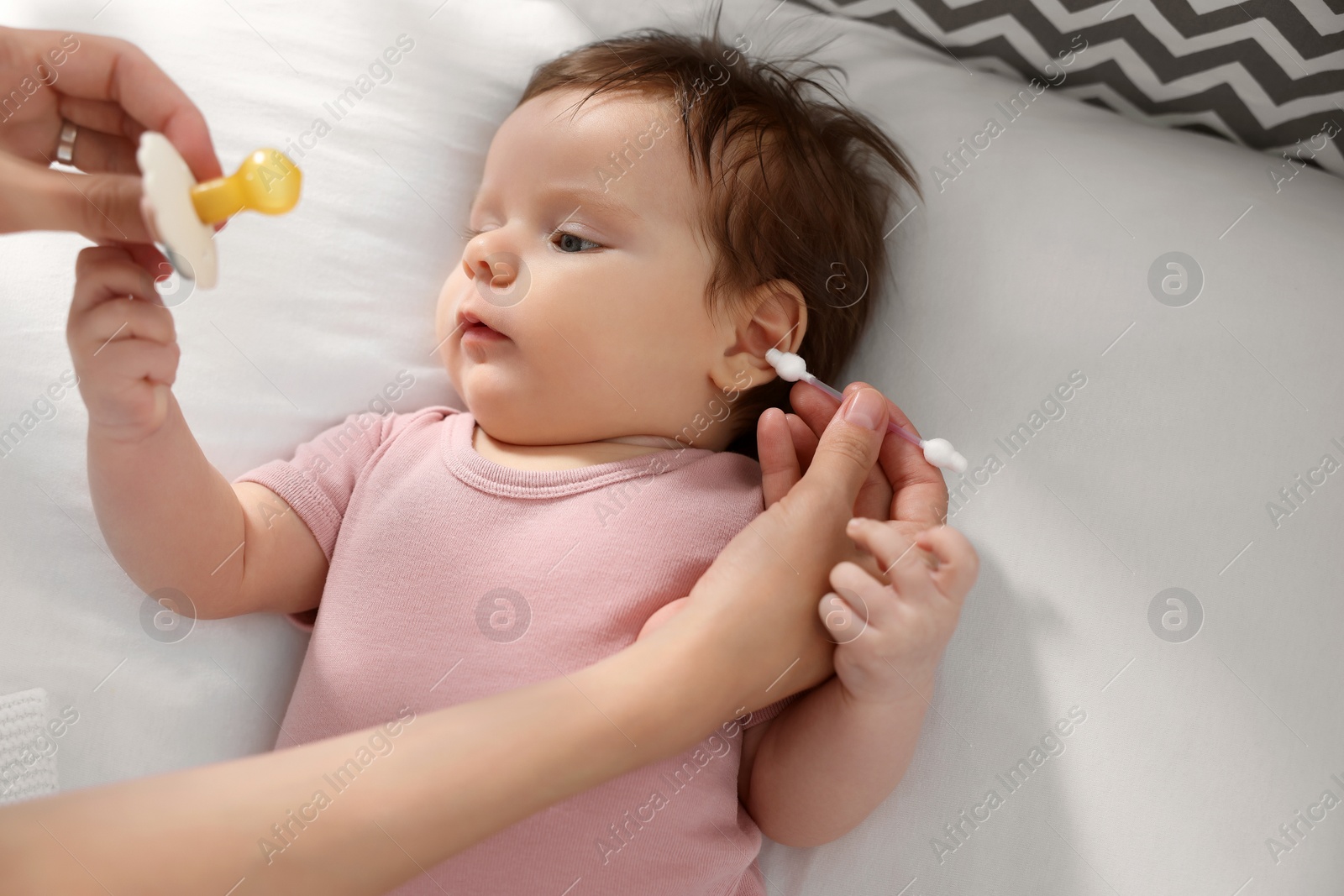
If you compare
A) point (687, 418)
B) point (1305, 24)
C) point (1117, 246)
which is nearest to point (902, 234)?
point (1117, 246)

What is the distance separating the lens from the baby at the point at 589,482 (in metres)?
0.95

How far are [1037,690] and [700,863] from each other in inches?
15.6

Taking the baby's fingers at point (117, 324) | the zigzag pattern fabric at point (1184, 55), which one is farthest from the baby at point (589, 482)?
the zigzag pattern fabric at point (1184, 55)

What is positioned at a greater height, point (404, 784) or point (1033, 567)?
point (1033, 567)

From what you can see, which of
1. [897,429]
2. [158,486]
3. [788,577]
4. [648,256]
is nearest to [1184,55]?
[897,429]

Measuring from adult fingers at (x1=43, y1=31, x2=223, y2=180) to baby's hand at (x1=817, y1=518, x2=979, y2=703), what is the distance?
64 centimetres

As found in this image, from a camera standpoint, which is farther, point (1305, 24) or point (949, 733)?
point (1305, 24)

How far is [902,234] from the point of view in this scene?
1279mm

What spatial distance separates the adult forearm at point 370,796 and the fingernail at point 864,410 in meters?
0.31

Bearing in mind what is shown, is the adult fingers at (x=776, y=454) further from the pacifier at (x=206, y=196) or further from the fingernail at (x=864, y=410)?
the pacifier at (x=206, y=196)

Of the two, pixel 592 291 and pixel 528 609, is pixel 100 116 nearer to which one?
pixel 592 291

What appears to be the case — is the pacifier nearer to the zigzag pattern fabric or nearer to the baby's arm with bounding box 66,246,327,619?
the baby's arm with bounding box 66,246,327,619

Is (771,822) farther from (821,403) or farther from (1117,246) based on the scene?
(1117,246)

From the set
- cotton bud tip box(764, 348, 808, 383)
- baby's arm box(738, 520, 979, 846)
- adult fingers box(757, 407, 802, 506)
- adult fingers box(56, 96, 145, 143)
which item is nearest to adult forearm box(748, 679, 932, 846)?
baby's arm box(738, 520, 979, 846)
